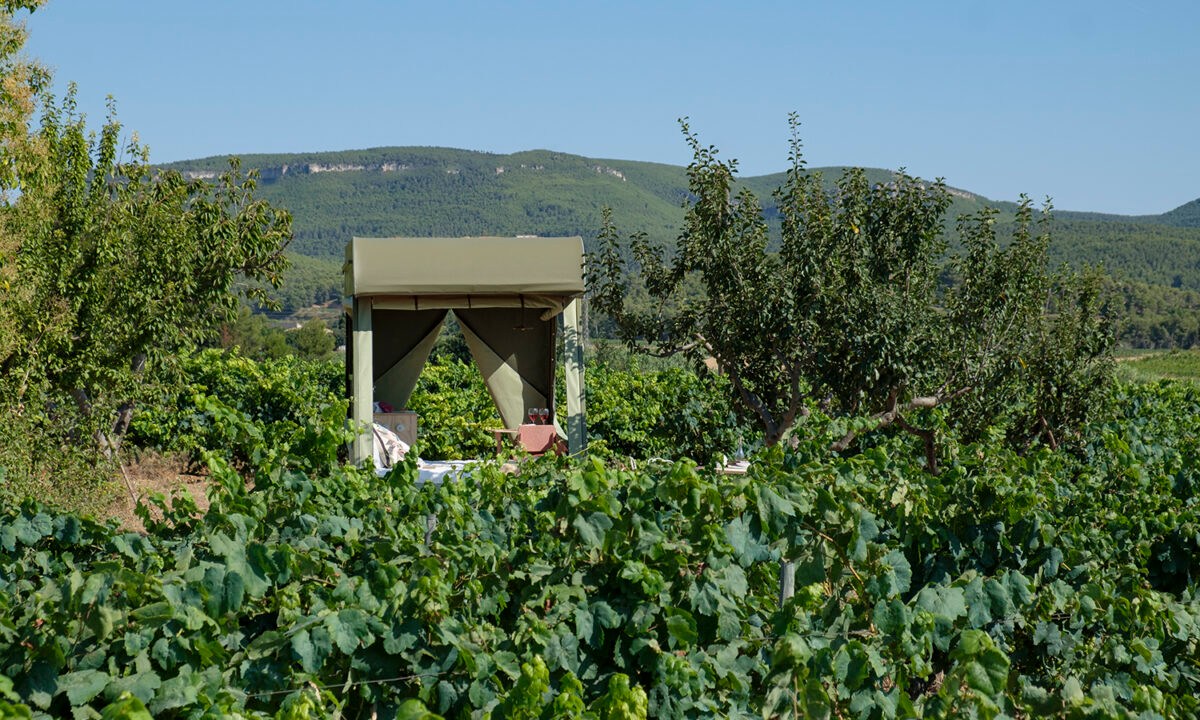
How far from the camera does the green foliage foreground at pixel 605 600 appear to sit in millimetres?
2689

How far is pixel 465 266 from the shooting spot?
→ 33.2 ft

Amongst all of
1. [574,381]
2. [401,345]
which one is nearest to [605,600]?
[574,381]

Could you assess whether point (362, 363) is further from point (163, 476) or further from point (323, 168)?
point (323, 168)

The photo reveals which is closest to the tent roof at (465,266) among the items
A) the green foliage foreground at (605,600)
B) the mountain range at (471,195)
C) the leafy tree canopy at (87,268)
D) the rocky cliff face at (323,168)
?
the leafy tree canopy at (87,268)

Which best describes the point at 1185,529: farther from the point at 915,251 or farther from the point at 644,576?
the point at 915,251

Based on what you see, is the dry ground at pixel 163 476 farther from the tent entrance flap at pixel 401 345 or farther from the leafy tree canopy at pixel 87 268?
the tent entrance flap at pixel 401 345

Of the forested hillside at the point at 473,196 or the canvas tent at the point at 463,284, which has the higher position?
the forested hillside at the point at 473,196

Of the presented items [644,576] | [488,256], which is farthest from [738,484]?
[488,256]

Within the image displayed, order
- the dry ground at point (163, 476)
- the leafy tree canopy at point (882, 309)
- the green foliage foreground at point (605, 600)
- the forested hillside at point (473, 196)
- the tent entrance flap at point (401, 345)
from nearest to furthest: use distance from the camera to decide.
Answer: the green foliage foreground at point (605, 600) < the leafy tree canopy at point (882, 309) < the dry ground at point (163, 476) < the tent entrance flap at point (401, 345) < the forested hillside at point (473, 196)

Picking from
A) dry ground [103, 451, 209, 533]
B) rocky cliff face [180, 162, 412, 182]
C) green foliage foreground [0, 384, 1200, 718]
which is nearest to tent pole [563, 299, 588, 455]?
dry ground [103, 451, 209, 533]

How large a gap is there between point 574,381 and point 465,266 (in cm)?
138

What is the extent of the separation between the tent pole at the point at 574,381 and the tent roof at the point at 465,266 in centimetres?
33

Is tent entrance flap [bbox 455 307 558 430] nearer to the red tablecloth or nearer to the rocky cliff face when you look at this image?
the red tablecloth

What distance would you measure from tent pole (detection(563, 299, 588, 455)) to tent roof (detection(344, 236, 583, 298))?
33 centimetres
